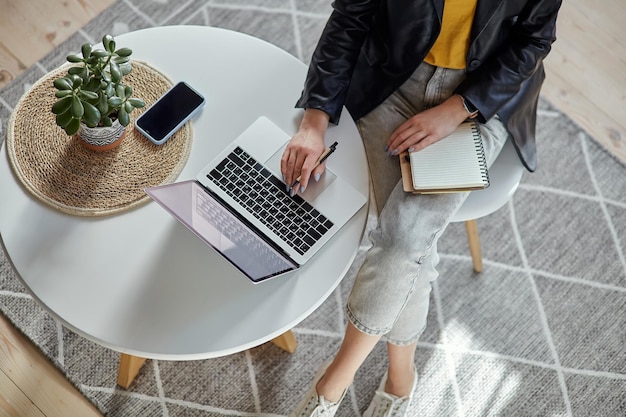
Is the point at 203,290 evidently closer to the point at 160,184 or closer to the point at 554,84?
the point at 160,184

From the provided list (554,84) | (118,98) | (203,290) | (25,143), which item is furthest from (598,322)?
(25,143)

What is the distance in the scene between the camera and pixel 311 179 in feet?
4.34

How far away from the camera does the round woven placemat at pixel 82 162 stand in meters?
1.30

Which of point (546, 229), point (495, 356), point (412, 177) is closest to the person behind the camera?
point (412, 177)

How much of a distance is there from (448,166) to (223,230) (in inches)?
18.5

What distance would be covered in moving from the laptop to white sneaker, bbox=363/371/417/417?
60 centimetres

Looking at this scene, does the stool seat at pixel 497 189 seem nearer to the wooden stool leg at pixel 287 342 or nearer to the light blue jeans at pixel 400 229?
the light blue jeans at pixel 400 229

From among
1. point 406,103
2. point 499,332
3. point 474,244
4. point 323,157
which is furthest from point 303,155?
point 499,332

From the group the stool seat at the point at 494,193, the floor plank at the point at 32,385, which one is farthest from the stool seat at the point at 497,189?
the floor plank at the point at 32,385

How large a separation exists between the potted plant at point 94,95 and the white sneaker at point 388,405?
3.04 ft

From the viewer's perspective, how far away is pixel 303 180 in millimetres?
1291

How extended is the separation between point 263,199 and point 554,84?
133 cm

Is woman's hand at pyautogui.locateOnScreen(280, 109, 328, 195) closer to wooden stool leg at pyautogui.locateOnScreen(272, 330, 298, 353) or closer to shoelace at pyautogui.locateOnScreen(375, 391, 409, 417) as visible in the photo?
wooden stool leg at pyautogui.locateOnScreen(272, 330, 298, 353)

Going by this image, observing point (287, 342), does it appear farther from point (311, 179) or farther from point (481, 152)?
point (481, 152)
